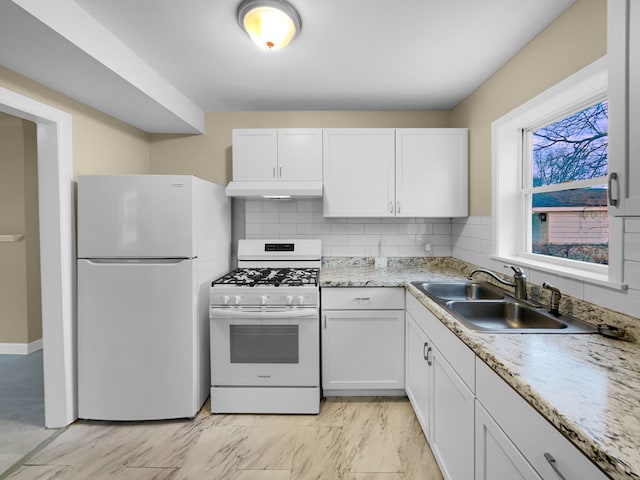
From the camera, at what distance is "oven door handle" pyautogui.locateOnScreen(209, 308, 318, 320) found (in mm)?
2336

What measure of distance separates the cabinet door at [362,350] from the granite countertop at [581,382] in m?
0.87

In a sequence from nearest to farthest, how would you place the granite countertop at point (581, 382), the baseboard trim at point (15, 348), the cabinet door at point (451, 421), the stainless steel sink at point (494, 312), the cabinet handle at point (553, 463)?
the granite countertop at point (581, 382) → the cabinet handle at point (553, 463) → the cabinet door at point (451, 421) → the stainless steel sink at point (494, 312) → the baseboard trim at point (15, 348)

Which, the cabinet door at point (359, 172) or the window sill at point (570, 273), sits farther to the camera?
the cabinet door at point (359, 172)

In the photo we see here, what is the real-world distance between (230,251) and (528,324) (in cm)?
243

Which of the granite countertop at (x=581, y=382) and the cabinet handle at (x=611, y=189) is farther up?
the cabinet handle at (x=611, y=189)

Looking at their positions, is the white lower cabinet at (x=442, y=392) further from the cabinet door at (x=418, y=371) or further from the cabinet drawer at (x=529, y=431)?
the cabinet drawer at (x=529, y=431)

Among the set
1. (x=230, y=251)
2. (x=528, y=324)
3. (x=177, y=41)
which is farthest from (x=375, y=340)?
(x=177, y=41)

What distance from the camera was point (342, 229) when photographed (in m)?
3.22

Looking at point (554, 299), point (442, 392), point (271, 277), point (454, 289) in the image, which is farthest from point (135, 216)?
point (554, 299)

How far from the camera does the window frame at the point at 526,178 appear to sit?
1.48 meters

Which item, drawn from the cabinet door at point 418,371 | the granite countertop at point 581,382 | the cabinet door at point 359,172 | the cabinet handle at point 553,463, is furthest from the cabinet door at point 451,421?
the cabinet door at point 359,172

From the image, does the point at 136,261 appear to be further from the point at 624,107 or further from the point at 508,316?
the point at 624,107

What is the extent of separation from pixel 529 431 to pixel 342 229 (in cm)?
240

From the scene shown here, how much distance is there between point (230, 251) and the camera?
3180 mm
